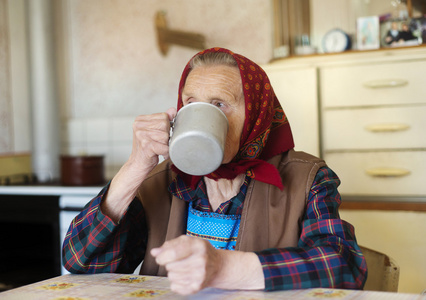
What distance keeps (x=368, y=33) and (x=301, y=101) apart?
533 millimetres

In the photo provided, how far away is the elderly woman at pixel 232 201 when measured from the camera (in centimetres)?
114

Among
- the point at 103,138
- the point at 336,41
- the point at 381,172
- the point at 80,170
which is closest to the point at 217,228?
the point at 381,172

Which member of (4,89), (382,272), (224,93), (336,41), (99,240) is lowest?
(382,272)

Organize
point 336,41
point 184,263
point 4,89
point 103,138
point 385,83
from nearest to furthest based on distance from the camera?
point 184,263
point 385,83
point 336,41
point 4,89
point 103,138

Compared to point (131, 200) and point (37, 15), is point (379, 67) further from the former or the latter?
point (37, 15)

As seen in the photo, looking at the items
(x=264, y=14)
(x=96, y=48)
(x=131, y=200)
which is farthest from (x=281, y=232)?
(x=96, y=48)

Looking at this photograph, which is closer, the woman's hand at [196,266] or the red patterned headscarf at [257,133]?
the woman's hand at [196,266]

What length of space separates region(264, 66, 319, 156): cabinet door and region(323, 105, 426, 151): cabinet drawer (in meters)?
0.06

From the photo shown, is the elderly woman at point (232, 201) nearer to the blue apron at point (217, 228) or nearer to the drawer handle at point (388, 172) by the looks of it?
the blue apron at point (217, 228)

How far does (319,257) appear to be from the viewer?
1053 millimetres

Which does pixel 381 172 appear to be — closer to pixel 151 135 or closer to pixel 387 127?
pixel 387 127

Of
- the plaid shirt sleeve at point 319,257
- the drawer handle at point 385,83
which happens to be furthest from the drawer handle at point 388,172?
the plaid shirt sleeve at point 319,257

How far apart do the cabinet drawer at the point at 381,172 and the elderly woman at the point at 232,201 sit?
1095 mm

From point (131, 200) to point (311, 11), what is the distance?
206 centimetres
